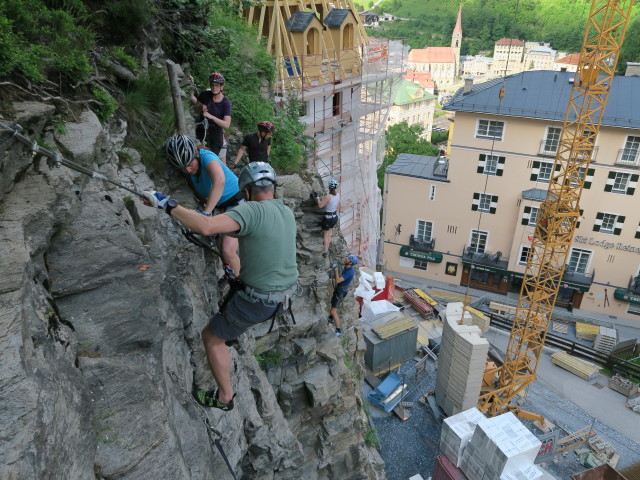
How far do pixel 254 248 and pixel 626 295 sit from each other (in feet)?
112

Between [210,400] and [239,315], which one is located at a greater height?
[239,315]

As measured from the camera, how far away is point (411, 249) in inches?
1439

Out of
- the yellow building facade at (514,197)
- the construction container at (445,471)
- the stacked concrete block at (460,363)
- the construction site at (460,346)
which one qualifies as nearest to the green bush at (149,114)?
the construction site at (460,346)

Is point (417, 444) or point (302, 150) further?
point (417, 444)

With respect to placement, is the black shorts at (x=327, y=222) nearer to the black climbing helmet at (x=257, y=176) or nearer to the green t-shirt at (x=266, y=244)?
the green t-shirt at (x=266, y=244)

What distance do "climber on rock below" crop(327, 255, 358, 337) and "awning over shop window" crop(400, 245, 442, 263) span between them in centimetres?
2244

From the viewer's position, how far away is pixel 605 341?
28.6 meters

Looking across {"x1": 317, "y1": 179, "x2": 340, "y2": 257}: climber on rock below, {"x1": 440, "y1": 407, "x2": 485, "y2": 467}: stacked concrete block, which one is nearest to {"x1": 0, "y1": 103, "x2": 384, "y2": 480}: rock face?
{"x1": 317, "y1": 179, "x2": 340, "y2": 257}: climber on rock below

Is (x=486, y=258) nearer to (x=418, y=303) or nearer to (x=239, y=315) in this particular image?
(x=418, y=303)

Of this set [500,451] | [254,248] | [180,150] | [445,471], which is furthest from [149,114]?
[445,471]

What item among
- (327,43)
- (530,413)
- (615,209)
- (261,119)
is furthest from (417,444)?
(615,209)

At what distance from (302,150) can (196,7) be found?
17.2 ft

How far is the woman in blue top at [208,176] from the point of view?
6047 mm

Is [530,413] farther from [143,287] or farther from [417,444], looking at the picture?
[143,287]
